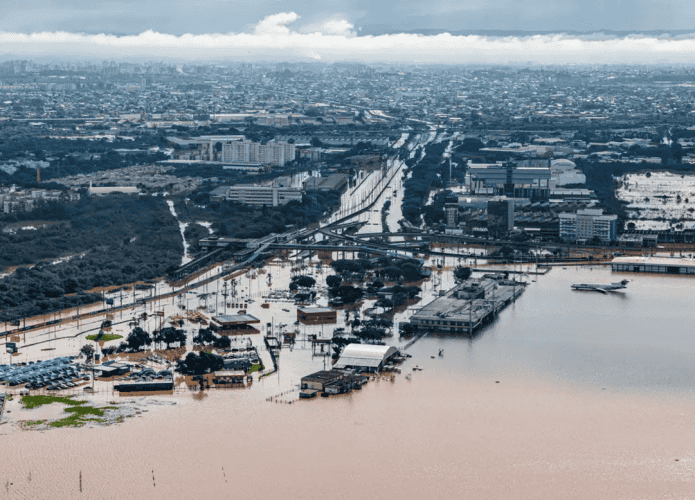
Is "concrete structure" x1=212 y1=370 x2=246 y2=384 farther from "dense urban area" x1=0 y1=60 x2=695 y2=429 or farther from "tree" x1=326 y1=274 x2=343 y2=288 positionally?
"tree" x1=326 y1=274 x2=343 y2=288

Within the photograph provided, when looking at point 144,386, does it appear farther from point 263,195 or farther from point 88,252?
point 263,195

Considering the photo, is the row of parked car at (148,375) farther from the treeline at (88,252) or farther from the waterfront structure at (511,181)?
the waterfront structure at (511,181)

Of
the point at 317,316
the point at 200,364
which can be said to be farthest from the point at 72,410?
the point at 317,316

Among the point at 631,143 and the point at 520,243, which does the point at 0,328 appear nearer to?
the point at 520,243

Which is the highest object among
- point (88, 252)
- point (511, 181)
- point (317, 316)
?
point (511, 181)

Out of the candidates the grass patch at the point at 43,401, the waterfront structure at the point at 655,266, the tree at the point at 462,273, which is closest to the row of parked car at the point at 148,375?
the grass patch at the point at 43,401

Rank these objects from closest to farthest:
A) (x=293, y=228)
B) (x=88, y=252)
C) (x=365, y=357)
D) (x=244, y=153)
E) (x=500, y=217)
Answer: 1. (x=365, y=357)
2. (x=88, y=252)
3. (x=293, y=228)
4. (x=500, y=217)
5. (x=244, y=153)
